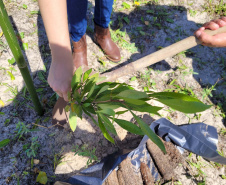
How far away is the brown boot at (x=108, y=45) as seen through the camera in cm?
236

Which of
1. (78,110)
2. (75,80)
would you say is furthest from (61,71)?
(78,110)

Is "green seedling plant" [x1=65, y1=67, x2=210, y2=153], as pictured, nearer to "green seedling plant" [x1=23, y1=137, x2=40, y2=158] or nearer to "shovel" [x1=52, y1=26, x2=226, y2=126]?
"shovel" [x1=52, y1=26, x2=226, y2=126]

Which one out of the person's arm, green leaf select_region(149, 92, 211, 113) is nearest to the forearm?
the person's arm

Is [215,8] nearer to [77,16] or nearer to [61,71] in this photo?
[77,16]

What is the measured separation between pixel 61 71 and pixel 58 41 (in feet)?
0.52

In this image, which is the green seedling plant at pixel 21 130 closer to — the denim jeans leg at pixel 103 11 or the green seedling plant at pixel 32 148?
the green seedling plant at pixel 32 148

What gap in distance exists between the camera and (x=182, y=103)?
0.81 meters

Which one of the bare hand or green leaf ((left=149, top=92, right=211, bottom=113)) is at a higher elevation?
the bare hand

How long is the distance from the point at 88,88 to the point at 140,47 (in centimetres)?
168

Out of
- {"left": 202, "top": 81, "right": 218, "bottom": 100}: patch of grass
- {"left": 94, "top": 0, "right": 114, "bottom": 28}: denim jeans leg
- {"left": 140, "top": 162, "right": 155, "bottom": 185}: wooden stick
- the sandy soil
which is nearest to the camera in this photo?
{"left": 140, "top": 162, "right": 155, "bottom": 185}: wooden stick

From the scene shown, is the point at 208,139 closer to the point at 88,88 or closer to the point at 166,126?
the point at 166,126

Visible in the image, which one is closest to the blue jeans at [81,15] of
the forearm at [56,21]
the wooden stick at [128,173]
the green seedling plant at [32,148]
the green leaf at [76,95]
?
the forearm at [56,21]

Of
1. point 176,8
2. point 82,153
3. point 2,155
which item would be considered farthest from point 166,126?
point 176,8

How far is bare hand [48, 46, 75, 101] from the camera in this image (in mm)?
1025
